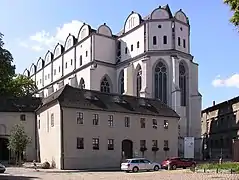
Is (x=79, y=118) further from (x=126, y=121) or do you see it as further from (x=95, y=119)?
Answer: (x=126, y=121)

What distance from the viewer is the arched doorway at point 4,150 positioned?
2400 inches

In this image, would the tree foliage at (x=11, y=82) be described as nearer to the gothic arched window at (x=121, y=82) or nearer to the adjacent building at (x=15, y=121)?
the adjacent building at (x=15, y=121)

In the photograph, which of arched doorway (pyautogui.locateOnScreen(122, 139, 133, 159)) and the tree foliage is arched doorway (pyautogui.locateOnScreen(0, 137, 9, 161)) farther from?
arched doorway (pyautogui.locateOnScreen(122, 139, 133, 159))

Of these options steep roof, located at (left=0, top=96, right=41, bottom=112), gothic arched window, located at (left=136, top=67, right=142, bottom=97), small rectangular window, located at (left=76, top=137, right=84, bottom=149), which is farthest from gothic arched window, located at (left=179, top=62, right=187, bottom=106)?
small rectangular window, located at (left=76, top=137, right=84, bottom=149)

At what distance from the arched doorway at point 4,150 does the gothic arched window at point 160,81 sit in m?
30.3

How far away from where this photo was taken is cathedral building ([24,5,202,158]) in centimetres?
7850

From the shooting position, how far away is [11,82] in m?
79.1

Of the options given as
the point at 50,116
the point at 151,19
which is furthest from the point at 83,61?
the point at 50,116

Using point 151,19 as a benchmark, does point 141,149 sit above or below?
below

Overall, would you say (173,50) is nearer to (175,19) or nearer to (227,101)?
(175,19)

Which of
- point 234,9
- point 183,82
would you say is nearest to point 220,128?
point 183,82

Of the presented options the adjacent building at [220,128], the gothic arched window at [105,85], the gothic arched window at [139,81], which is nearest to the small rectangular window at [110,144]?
the adjacent building at [220,128]

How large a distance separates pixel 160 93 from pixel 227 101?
44.3 feet

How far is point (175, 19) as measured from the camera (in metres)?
81.4
